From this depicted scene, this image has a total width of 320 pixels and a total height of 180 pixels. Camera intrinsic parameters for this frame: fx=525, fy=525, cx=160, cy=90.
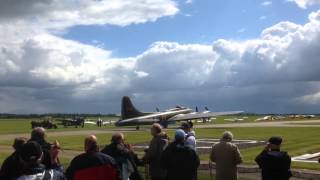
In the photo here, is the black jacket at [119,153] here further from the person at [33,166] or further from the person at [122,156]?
the person at [33,166]

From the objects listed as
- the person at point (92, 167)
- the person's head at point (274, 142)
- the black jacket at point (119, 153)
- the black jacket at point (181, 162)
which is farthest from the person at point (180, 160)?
the person at point (92, 167)

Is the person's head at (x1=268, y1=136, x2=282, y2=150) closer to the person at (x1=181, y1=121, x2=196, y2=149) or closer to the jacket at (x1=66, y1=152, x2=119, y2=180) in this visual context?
the person at (x1=181, y1=121, x2=196, y2=149)

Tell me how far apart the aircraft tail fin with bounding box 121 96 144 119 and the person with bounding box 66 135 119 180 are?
2394 inches

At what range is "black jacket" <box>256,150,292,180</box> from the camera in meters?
9.17

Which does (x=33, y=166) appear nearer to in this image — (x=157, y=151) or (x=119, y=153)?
(x=119, y=153)

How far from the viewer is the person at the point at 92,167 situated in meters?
7.20

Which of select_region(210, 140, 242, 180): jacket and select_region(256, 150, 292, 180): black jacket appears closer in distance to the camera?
select_region(256, 150, 292, 180): black jacket

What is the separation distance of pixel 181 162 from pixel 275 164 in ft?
5.49

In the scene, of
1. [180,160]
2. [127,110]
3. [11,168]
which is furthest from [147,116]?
[11,168]

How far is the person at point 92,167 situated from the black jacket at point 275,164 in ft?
10.1

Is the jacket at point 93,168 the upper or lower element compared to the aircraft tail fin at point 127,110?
lower

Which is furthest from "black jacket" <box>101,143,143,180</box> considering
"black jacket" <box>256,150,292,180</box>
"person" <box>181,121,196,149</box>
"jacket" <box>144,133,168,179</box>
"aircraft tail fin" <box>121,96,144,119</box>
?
"aircraft tail fin" <box>121,96,144,119</box>

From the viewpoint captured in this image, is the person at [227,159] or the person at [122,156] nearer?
the person at [122,156]

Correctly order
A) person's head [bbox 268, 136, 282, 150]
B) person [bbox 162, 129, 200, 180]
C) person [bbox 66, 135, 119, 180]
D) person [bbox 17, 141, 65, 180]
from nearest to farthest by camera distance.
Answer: person [bbox 17, 141, 65, 180] < person [bbox 66, 135, 119, 180] < person's head [bbox 268, 136, 282, 150] < person [bbox 162, 129, 200, 180]
